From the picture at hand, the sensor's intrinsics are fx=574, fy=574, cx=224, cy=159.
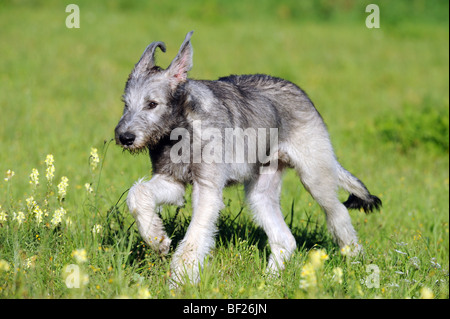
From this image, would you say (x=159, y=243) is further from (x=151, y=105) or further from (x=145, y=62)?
(x=145, y=62)

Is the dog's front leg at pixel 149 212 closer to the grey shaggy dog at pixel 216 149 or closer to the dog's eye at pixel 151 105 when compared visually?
the grey shaggy dog at pixel 216 149

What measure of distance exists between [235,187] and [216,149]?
1.09 metres

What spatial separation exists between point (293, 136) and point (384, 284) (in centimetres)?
167

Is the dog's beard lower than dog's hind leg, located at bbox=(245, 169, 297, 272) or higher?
higher

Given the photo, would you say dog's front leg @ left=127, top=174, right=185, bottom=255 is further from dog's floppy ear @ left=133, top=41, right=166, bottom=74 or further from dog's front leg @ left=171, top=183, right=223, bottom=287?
dog's floppy ear @ left=133, top=41, right=166, bottom=74

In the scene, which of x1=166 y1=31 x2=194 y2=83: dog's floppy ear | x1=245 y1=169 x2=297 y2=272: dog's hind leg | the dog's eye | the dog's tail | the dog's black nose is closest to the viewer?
the dog's black nose

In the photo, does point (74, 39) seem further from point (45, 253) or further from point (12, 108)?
point (45, 253)

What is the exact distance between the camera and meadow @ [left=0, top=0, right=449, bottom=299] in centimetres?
413

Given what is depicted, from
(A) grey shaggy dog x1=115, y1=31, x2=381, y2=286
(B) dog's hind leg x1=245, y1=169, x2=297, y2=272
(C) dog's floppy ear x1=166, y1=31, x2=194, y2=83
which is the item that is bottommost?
(B) dog's hind leg x1=245, y1=169, x2=297, y2=272

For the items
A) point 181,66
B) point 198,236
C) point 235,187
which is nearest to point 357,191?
point 235,187

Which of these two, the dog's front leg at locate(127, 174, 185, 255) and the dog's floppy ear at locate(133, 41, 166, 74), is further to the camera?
the dog's floppy ear at locate(133, 41, 166, 74)

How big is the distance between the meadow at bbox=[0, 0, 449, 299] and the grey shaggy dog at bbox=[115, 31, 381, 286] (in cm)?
27

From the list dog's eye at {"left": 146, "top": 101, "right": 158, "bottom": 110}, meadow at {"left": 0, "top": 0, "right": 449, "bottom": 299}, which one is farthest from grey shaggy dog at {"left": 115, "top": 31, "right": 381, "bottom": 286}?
meadow at {"left": 0, "top": 0, "right": 449, "bottom": 299}
